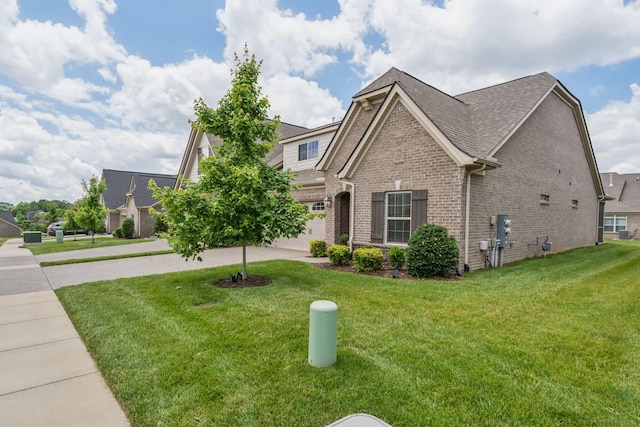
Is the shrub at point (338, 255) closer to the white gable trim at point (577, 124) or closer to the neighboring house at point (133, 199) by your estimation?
the white gable trim at point (577, 124)

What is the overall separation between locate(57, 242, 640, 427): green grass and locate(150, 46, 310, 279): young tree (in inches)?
51.0

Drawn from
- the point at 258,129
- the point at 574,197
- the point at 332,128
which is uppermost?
the point at 332,128

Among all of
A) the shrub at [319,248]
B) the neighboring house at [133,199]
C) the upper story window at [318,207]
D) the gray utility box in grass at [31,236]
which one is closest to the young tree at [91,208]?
the neighboring house at [133,199]

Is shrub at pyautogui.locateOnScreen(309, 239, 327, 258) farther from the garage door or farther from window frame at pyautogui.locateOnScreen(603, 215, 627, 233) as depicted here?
window frame at pyautogui.locateOnScreen(603, 215, 627, 233)

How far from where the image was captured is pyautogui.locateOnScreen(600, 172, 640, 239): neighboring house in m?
25.7

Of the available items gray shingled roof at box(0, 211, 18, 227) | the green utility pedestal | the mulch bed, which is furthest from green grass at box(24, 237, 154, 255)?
gray shingled roof at box(0, 211, 18, 227)

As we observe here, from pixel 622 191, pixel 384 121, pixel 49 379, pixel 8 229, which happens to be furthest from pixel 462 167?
pixel 8 229

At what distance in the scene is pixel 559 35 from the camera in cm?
1023

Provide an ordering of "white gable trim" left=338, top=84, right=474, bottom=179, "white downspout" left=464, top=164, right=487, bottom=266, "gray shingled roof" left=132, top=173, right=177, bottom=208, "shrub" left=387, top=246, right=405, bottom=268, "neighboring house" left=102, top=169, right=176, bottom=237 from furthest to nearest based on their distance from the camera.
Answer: "gray shingled roof" left=132, top=173, right=177, bottom=208, "neighboring house" left=102, top=169, right=176, bottom=237, "shrub" left=387, top=246, right=405, bottom=268, "white downspout" left=464, top=164, right=487, bottom=266, "white gable trim" left=338, top=84, right=474, bottom=179

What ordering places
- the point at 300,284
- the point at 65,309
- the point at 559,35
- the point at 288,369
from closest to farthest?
1. the point at 288,369
2. the point at 65,309
3. the point at 300,284
4. the point at 559,35

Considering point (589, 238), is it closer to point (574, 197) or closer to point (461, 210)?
point (574, 197)

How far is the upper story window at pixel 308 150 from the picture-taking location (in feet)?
49.9

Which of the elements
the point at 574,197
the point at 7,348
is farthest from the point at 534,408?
the point at 574,197

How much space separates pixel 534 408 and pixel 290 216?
18.0 ft
